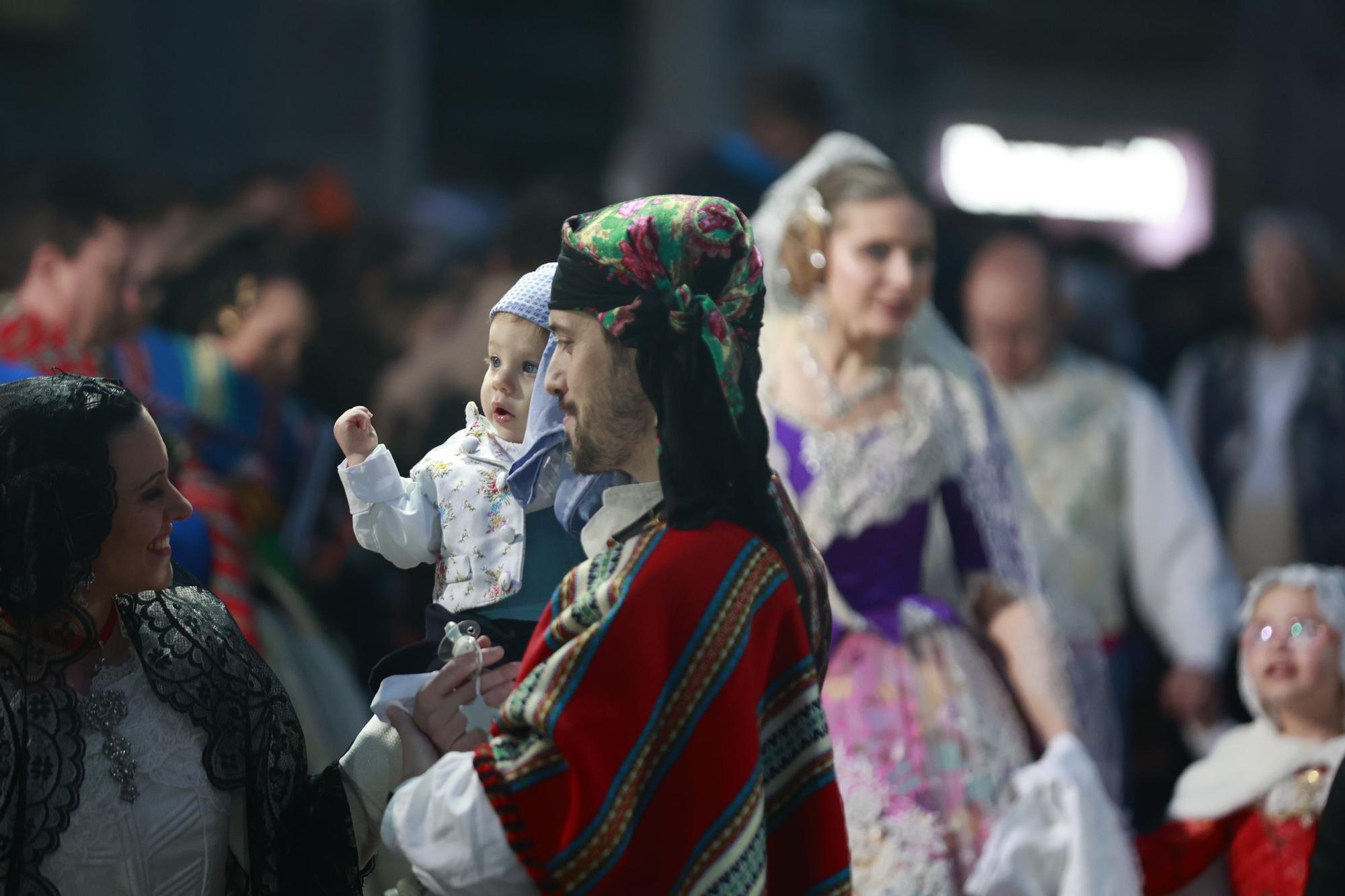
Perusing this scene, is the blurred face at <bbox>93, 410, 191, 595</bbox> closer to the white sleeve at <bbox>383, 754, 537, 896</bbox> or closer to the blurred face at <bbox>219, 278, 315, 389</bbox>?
the white sleeve at <bbox>383, 754, 537, 896</bbox>

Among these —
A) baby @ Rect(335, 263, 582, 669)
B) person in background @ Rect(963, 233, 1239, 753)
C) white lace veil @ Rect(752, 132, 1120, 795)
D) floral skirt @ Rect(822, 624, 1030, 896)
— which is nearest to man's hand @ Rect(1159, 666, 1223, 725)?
person in background @ Rect(963, 233, 1239, 753)

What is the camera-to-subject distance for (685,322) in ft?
8.82

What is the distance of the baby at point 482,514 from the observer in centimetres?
284

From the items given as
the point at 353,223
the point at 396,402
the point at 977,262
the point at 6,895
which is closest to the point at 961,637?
the point at 396,402

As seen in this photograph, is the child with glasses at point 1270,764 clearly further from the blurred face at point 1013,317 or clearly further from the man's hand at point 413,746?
the blurred face at point 1013,317

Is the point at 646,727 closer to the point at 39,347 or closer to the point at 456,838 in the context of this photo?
the point at 456,838

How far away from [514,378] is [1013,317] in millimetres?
3938

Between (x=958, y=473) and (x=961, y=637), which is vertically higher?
(x=958, y=473)

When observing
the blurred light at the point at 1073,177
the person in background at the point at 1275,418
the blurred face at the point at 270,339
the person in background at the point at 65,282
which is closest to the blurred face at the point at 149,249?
the person in background at the point at 65,282

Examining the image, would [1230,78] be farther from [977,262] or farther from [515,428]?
[515,428]

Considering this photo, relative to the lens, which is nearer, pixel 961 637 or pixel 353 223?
pixel 961 637

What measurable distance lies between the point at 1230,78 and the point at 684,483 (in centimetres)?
1484

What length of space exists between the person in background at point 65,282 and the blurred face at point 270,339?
1.53 feet

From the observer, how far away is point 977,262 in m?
6.75
